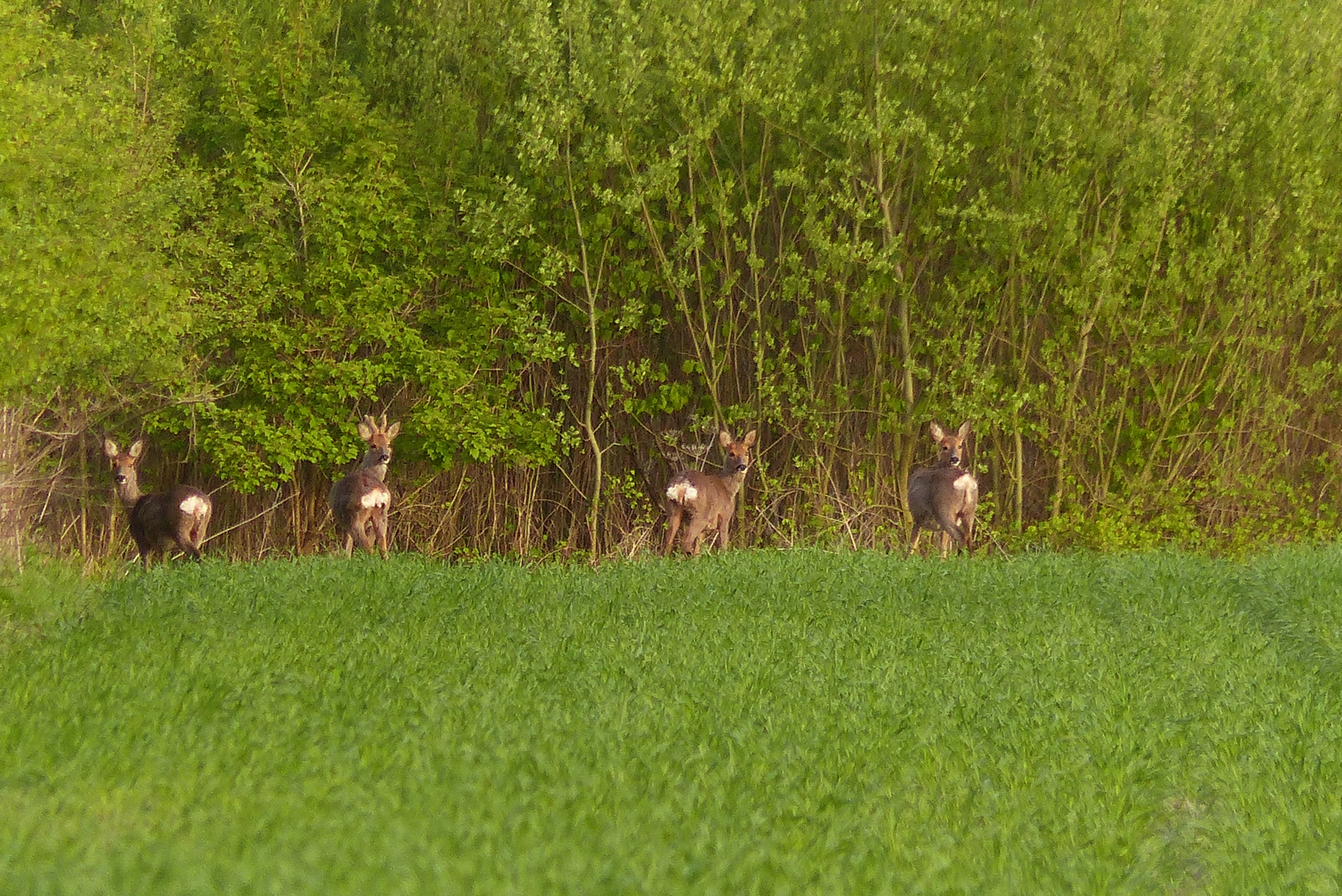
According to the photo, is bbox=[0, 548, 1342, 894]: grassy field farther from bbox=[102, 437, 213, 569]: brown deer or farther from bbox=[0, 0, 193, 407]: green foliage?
bbox=[102, 437, 213, 569]: brown deer

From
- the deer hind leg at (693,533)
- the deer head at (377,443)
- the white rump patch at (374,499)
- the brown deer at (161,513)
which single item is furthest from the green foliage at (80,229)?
the deer hind leg at (693,533)

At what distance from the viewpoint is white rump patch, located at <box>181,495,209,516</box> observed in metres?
14.1

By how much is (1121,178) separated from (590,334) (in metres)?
5.07

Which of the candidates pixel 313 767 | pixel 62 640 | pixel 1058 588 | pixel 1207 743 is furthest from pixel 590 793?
pixel 1058 588

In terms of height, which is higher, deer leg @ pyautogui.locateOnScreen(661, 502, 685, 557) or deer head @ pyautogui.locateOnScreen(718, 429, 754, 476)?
deer head @ pyautogui.locateOnScreen(718, 429, 754, 476)

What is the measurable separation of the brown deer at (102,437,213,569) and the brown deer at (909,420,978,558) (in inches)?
233

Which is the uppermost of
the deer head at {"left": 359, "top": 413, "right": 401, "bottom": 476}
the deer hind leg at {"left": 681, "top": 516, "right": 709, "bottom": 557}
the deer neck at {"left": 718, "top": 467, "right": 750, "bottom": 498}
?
the deer head at {"left": 359, "top": 413, "right": 401, "bottom": 476}

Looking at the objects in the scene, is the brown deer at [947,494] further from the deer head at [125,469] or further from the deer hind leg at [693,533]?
the deer head at [125,469]

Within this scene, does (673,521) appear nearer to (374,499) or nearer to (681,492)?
(681,492)

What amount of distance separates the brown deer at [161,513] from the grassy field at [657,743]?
3.91 metres

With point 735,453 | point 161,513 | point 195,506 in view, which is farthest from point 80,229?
point 735,453

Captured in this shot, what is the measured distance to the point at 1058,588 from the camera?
10961 mm

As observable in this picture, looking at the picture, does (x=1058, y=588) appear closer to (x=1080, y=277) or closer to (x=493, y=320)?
(x=1080, y=277)

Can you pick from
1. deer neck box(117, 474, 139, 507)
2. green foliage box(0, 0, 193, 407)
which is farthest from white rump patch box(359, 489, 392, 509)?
deer neck box(117, 474, 139, 507)
